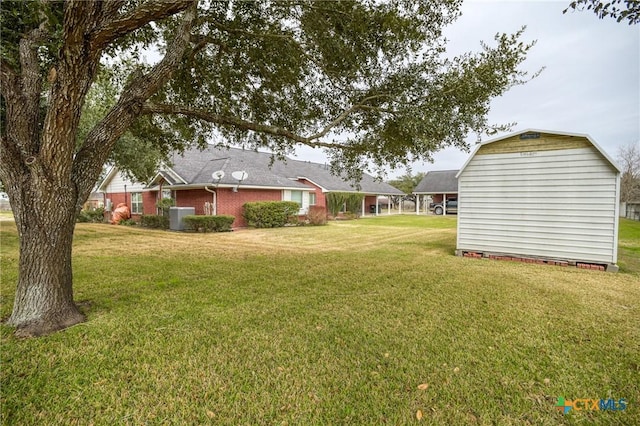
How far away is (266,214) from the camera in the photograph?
58.8 feet

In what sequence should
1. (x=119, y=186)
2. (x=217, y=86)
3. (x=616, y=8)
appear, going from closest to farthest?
(x=616, y=8) → (x=217, y=86) → (x=119, y=186)

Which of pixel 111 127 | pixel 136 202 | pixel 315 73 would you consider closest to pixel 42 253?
pixel 111 127

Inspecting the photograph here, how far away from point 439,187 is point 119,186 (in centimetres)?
2959

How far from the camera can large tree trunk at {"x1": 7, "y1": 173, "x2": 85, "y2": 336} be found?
359 cm

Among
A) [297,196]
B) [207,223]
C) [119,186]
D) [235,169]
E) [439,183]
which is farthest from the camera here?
[439,183]

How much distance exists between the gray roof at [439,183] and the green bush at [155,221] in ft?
85.0

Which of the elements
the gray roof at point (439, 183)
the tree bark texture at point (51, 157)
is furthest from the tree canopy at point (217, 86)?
the gray roof at point (439, 183)

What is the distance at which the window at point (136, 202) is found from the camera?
69.4 feet

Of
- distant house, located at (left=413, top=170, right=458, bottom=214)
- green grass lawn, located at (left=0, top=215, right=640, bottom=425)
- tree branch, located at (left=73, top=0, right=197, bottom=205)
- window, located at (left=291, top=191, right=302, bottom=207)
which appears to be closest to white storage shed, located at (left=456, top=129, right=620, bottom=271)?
green grass lawn, located at (left=0, top=215, right=640, bottom=425)

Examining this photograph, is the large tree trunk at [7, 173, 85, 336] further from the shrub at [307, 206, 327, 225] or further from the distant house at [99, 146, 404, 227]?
the shrub at [307, 206, 327, 225]

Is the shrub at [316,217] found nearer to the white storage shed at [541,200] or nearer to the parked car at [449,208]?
the white storage shed at [541,200]

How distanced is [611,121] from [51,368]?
2530cm

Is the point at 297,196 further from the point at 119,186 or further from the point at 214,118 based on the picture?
the point at 214,118

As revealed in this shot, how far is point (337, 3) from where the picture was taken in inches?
196
